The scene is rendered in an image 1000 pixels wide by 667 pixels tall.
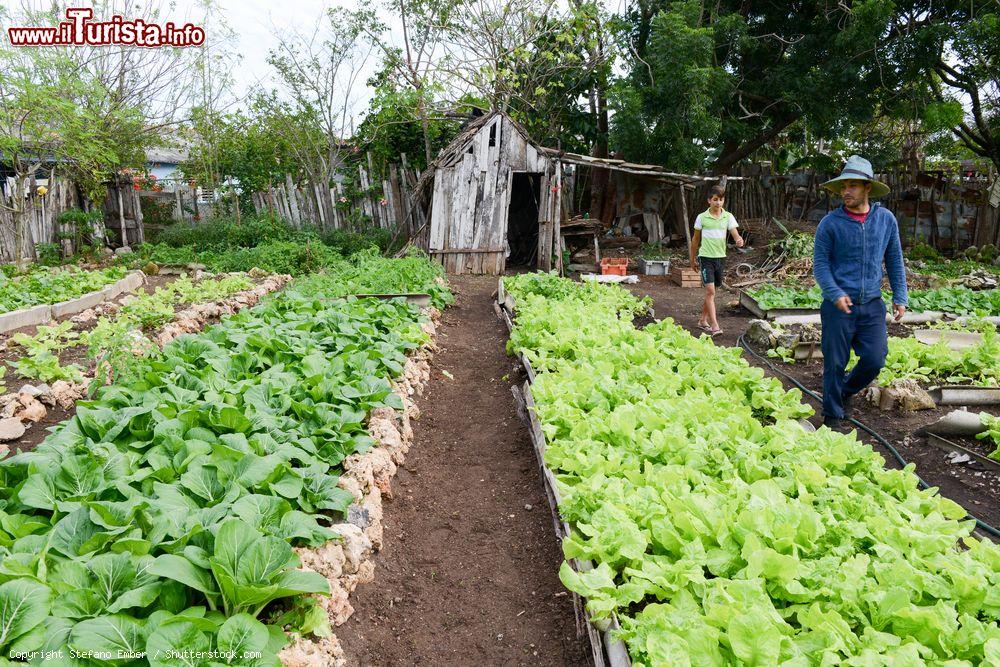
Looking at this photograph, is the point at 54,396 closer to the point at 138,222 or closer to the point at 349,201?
the point at 349,201

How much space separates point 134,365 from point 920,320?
29.0 ft

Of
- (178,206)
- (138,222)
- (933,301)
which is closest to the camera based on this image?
(933,301)

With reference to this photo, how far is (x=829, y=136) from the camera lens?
14336 mm

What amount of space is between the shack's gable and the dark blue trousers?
891 cm

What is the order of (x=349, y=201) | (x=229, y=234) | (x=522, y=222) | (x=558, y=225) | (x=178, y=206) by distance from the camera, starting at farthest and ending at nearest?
(x=178, y=206)
(x=522, y=222)
(x=349, y=201)
(x=229, y=234)
(x=558, y=225)

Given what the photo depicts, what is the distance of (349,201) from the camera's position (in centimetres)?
1595

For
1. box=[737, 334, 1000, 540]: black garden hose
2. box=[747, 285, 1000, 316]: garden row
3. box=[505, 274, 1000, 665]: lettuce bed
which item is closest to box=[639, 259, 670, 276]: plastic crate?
box=[747, 285, 1000, 316]: garden row

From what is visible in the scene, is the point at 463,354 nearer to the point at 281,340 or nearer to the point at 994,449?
the point at 281,340

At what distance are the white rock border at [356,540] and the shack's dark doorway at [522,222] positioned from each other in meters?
11.3

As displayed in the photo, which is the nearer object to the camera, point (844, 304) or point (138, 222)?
point (844, 304)

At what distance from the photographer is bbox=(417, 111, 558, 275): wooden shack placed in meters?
13.0

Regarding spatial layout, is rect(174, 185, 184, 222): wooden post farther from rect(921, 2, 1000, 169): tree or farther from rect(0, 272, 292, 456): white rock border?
rect(921, 2, 1000, 169): tree

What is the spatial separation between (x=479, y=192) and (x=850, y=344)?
9351 mm

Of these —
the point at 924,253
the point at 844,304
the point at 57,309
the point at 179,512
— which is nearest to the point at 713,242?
the point at 844,304
